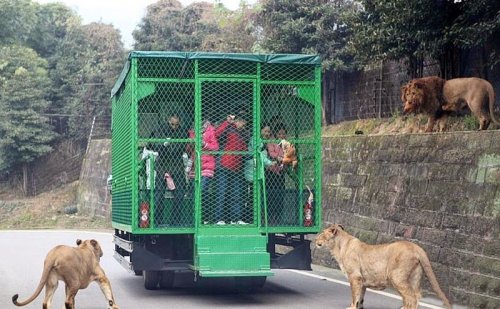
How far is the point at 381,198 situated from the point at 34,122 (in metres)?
30.8

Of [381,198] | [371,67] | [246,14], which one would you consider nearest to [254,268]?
[381,198]

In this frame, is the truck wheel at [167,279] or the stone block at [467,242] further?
the truck wheel at [167,279]

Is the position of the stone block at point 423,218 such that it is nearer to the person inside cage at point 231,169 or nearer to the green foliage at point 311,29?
the person inside cage at point 231,169

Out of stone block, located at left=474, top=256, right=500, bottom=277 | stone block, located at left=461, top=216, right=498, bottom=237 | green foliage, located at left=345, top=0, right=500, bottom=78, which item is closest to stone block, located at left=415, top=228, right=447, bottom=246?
stone block, located at left=461, top=216, right=498, bottom=237

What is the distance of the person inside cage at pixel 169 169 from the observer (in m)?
12.8

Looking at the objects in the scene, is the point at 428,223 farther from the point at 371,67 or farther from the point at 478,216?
the point at 371,67

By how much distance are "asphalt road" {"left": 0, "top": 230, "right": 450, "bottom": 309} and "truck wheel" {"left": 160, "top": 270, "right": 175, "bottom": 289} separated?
124 mm

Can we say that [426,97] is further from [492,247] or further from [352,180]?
[492,247]

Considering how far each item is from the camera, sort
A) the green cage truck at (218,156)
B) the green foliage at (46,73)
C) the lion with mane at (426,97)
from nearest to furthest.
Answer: the green cage truck at (218,156) → the lion with mane at (426,97) → the green foliage at (46,73)

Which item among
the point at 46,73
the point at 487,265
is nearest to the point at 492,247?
the point at 487,265

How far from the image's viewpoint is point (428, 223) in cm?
1409

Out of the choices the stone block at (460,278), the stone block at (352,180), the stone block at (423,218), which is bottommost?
the stone block at (460,278)

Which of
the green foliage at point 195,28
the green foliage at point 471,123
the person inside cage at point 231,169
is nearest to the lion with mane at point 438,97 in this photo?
the green foliage at point 471,123

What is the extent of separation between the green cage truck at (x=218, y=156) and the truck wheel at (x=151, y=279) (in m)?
0.87
